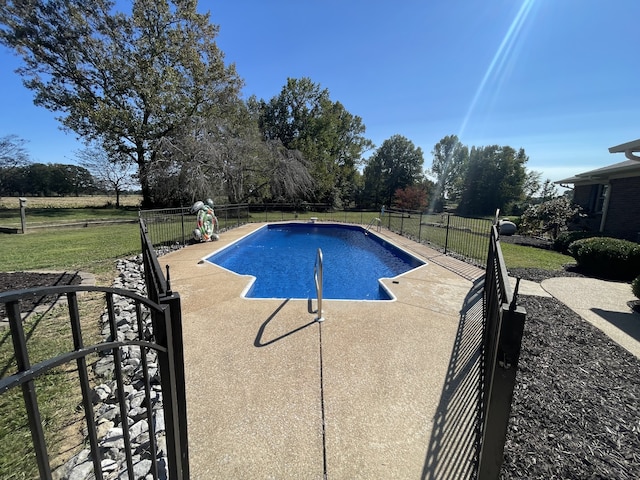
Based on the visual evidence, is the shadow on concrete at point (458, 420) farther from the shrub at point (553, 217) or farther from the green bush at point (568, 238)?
the shrub at point (553, 217)

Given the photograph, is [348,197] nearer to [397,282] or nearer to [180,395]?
[397,282]

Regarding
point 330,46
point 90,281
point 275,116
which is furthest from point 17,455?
point 275,116

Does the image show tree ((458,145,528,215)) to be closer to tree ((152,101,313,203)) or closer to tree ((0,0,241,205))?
tree ((152,101,313,203))

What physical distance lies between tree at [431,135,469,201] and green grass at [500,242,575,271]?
28.9m

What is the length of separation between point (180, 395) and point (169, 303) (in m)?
0.51

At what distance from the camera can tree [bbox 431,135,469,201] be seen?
38.2 meters

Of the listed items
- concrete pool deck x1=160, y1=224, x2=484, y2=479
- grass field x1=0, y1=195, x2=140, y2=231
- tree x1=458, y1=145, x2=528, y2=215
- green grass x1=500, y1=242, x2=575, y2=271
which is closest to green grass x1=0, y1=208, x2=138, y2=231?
grass field x1=0, y1=195, x2=140, y2=231

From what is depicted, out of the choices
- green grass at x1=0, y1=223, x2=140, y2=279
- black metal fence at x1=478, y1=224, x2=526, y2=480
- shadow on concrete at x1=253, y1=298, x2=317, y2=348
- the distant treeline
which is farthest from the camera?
the distant treeline

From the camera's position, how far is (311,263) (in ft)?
32.0

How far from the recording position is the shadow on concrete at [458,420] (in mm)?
1980

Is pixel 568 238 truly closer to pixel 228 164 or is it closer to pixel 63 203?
pixel 228 164

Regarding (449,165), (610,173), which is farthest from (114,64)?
(449,165)

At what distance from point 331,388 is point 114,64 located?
74.9 ft

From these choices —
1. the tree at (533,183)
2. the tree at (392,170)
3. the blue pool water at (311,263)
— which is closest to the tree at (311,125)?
the tree at (392,170)
